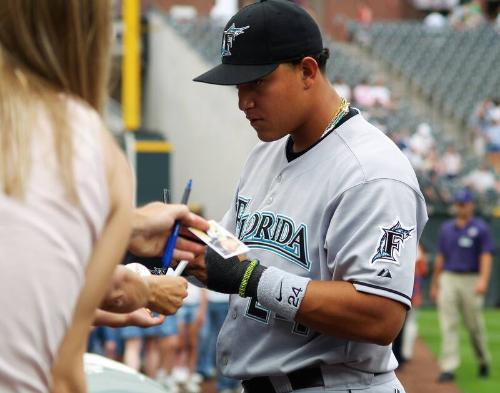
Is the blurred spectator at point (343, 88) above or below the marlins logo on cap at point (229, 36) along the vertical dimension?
below

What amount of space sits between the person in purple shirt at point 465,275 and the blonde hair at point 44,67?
10.1 meters

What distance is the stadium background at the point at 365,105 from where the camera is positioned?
48.7 feet

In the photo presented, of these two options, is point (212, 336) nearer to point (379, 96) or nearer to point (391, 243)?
point (391, 243)

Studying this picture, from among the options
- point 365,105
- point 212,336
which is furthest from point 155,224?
point 365,105

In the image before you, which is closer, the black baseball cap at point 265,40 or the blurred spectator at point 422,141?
the black baseball cap at point 265,40

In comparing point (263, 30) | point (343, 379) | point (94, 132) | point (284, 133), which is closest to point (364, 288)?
point (343, 379)

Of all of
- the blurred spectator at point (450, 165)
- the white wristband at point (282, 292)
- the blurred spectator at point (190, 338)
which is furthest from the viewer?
the blurred spectator at point (450, 165)

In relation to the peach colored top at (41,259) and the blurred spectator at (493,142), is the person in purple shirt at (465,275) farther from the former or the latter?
the peach colored top at (41,259)

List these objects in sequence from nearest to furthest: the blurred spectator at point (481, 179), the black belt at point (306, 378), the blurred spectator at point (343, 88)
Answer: the black belt at point (306, 378)
the blurred spectator at point (481, 179)
the blurred spectator at point (343, 88)

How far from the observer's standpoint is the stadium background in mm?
14844

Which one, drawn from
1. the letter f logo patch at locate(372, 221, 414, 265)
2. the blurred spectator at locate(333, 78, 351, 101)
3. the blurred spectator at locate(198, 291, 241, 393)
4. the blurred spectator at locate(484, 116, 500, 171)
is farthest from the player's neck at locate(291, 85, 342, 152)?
the blurred spectator at locate(484, 116, 500, 171)

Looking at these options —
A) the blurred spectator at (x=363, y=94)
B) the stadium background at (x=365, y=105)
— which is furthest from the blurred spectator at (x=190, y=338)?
the blurred spectator at (x=363, y=94)

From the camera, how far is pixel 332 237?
117 inches

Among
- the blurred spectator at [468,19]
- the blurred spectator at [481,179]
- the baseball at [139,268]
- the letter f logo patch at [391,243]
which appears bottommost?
the blurred spectator at [468,19]
